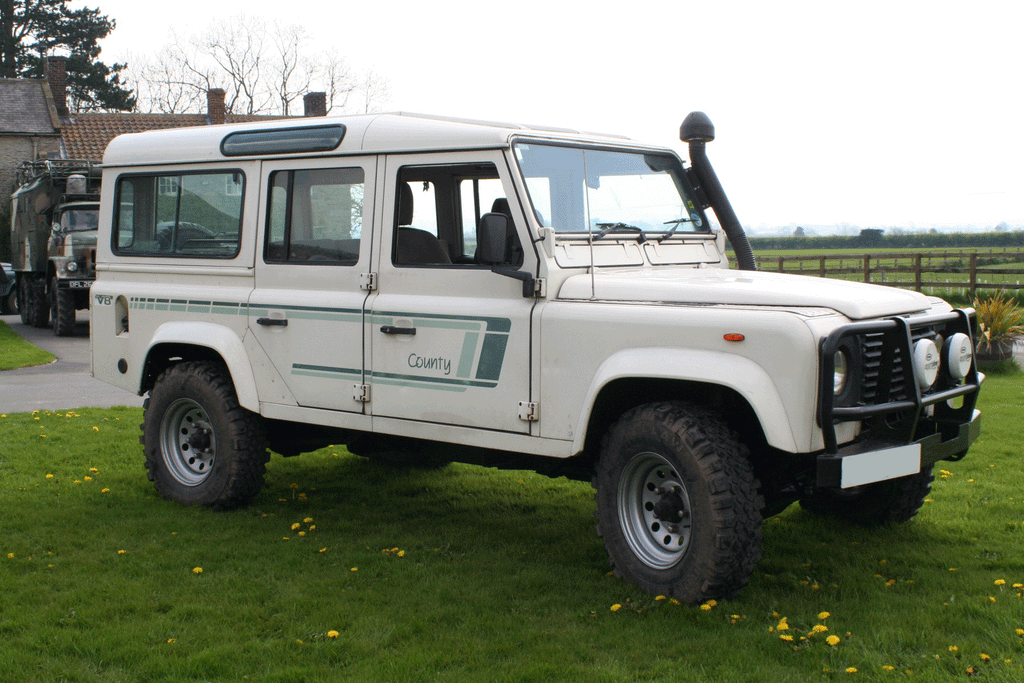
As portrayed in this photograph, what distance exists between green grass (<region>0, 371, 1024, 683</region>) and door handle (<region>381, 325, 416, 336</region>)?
4.13 feet

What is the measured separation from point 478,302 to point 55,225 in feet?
55.4

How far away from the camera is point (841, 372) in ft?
14.2

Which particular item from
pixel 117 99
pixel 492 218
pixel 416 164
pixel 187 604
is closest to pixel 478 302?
pixel 492 218

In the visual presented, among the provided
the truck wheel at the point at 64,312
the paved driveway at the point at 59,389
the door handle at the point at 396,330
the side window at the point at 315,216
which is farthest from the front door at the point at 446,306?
the truck wheel at the point at 64,312

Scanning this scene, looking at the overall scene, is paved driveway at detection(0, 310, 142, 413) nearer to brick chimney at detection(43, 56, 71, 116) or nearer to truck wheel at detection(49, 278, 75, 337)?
truck wheel at detection(49, 278, 75, 337)

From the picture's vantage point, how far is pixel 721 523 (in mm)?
4402

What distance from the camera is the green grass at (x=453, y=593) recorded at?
13.4 feet

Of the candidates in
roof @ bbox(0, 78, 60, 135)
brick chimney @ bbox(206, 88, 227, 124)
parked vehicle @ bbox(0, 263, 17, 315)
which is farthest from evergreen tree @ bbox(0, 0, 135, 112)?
parked vehicle @ bbox(0, 263, 17, 315)

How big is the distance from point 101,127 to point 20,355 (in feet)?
89.9

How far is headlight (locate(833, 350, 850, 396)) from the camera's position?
428 centimetres

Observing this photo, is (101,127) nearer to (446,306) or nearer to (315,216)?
(315,216)

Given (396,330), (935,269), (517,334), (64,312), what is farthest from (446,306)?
(935,269)

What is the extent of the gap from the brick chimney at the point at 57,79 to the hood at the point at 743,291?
41.6 metres

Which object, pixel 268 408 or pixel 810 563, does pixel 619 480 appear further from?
pixel 268 408
